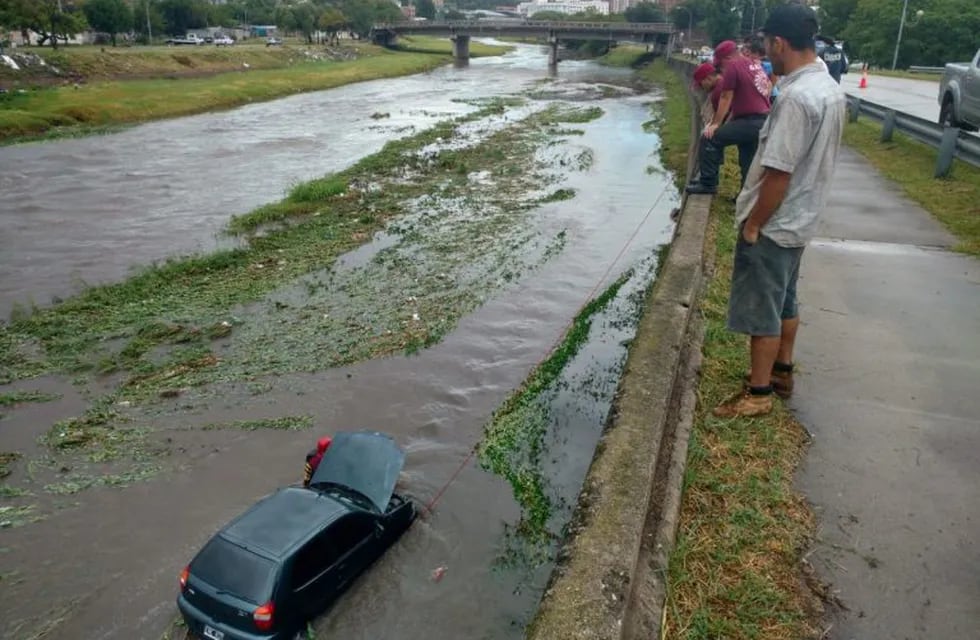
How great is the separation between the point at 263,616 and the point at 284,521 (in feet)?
2.28

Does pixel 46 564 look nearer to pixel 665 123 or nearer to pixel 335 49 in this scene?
pixel 665 123

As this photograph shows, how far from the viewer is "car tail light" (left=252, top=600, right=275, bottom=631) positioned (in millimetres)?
4402

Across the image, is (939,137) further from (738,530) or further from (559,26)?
(559,26)

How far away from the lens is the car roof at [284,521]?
15.5 ft

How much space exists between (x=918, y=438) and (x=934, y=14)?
57719 millimetres

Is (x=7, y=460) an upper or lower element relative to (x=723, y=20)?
lower

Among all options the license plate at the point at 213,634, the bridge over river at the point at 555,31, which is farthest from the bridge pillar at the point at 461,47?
the license plate at the point at 213,634

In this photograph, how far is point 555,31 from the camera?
265 feet

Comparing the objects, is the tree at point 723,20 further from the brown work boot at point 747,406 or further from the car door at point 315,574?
the car door at point 315,574

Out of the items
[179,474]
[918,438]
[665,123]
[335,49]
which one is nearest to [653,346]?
[918,438]

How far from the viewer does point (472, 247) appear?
12.6m

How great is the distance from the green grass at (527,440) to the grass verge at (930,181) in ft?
17.2

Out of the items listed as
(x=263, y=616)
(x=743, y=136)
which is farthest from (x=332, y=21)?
(x=263, y=616)

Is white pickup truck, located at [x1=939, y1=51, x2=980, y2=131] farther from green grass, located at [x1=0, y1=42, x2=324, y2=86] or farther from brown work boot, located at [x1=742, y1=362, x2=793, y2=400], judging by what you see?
green grass, located at [x1=0, y1=42, x2=324, y2=86]
